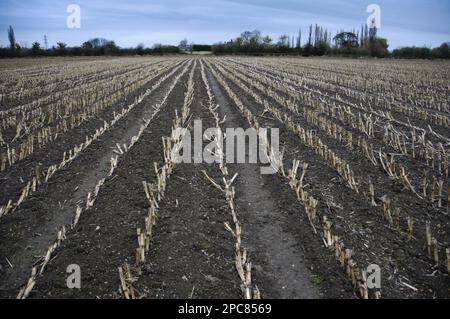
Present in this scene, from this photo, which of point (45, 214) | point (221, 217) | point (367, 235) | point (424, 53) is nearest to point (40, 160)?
point (45, 214)

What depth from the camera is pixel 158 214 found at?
481cm

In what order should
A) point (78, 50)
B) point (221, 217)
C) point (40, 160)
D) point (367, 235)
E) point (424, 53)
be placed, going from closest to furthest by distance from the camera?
point (367, 235), point (221, 217), point (40, 160), point (424, 53), point (78, 50)

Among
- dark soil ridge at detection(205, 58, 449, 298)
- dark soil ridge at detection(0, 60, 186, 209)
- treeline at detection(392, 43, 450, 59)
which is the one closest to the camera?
dark soil ridge at detection(205, 58, 449, 298)

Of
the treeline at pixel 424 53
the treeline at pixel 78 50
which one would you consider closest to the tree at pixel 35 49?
the treeline at pixel 78 50

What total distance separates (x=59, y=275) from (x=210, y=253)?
1610 millimetres

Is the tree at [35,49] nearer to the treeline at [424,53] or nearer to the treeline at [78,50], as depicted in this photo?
the treeline at [78,50]

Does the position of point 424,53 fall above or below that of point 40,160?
above

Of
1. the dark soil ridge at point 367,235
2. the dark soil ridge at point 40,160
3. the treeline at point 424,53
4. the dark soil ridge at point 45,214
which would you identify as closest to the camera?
the dark soil ridge at point 367,235

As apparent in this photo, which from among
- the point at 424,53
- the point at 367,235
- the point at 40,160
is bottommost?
the point at 367,235

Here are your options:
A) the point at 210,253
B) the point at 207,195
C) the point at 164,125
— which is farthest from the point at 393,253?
the point at 164,125

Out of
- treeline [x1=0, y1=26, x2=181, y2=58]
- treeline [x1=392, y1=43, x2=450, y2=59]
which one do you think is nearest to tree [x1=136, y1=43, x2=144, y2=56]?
treeline [x1=0, y1=26, x2=181, y2=58]

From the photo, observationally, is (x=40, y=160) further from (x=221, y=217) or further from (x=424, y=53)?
(x=424, y=53)

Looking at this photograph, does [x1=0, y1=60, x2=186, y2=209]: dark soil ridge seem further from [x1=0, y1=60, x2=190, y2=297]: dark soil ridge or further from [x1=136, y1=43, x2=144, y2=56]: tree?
[x1=136, y1=43, x2=144, y2=56]: tree

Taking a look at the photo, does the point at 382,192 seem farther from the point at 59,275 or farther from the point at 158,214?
the point at 59,275
